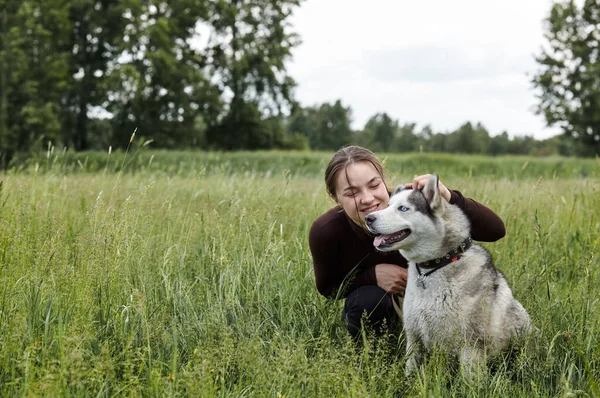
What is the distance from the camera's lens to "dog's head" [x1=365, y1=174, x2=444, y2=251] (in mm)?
2645

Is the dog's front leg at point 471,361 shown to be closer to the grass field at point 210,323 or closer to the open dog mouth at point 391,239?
the grass field at point 210,323

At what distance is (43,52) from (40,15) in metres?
1.68

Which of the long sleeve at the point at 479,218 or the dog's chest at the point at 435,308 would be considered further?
the long sleeve at the point at 479,218

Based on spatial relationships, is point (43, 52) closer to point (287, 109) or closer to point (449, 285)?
point (287, 109)

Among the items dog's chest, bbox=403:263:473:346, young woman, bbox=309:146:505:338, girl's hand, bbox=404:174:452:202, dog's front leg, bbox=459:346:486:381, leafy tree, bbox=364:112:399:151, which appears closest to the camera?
dog's front leg, bbox=459:346:486:381

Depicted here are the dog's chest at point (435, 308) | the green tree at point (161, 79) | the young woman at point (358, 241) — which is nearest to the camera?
the dog's chest at point (435, 308)

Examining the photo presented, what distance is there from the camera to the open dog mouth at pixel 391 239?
8.84 feet

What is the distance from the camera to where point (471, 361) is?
2.55m

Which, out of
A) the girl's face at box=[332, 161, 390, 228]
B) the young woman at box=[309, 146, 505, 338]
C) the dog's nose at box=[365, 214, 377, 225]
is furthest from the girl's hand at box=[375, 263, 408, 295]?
the dog's nose at box=[365, 214, 377, 225]

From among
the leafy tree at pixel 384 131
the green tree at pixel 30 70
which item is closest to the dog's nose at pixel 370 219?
the green tree at pixel 30 70

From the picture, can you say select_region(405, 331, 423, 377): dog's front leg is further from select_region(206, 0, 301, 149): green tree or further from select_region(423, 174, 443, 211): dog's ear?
select_region(206, 0, 301, 149): green tree

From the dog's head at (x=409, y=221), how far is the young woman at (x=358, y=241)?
0.29 meters

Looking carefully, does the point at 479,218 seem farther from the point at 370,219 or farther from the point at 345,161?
the point at 345,161

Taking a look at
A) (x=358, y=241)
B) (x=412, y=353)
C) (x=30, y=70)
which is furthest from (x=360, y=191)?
(x=30, y=70)
